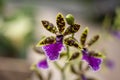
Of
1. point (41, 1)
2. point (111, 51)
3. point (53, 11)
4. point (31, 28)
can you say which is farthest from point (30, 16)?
point (41, 1)

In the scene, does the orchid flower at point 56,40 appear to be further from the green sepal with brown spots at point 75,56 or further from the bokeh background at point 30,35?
the bokeh background at point 30,35

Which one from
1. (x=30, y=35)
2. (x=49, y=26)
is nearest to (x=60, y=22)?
(x=49, y=26)

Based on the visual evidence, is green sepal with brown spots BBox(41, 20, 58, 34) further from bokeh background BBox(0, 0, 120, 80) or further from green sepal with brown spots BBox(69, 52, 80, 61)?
bokeh background BBox(0, 0, 120, 80)

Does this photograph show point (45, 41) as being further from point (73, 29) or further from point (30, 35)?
point (30, 35)

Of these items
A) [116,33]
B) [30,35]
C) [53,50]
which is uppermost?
[30,35]

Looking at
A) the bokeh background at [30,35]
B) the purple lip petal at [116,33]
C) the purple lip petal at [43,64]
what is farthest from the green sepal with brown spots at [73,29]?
the purple lip petal at [116,33]

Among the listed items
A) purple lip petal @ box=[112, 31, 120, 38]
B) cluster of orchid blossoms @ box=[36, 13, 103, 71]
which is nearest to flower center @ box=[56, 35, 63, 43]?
cluster of orchid blossoms @ box=[36, 13, 103, 71]
